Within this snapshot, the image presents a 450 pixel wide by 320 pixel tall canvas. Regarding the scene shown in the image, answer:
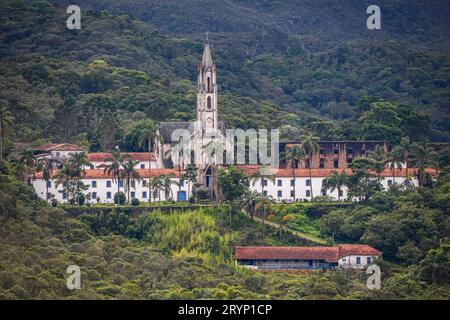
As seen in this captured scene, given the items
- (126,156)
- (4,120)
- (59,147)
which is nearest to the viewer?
(126,156)

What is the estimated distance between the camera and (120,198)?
358 feet

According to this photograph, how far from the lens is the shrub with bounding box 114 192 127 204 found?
358ft

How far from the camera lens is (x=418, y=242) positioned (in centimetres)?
10381

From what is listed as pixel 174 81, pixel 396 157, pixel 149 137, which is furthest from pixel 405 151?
pixel 174 81

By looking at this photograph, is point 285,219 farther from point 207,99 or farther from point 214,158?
point 207,99

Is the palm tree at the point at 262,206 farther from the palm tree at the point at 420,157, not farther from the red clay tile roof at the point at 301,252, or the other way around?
the palm tree at the point at 420,157

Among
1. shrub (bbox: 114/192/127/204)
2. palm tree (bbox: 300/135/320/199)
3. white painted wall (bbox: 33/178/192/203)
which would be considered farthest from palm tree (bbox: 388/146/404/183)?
shrub (bbox: 114/192/127/204)

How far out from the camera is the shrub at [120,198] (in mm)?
109000

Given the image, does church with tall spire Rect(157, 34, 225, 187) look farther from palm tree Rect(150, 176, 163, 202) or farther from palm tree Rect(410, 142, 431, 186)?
palm tree Rect(410, 142, 431, 186)

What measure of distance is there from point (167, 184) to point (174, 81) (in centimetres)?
4442

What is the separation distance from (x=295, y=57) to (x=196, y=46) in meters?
17.7

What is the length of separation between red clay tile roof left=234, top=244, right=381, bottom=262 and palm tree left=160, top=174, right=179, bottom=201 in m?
9.21

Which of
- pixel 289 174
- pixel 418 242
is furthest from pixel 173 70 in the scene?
pixel 418 242

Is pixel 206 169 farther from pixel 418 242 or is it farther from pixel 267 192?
pixel 418 242
